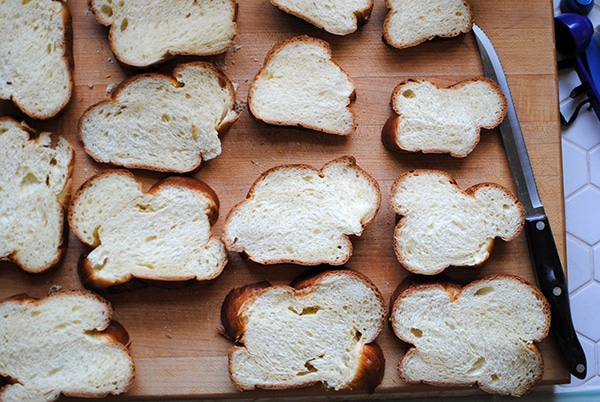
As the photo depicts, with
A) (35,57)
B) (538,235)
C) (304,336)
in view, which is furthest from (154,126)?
(538,235)

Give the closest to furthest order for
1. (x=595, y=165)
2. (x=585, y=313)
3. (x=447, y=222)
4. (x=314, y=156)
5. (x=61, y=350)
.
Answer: (x=61, y=350), (x=447, y=222), (x=314, y=156), (x=585, y=313), (x=595, y=165)

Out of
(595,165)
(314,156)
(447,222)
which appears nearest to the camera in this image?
(447,222)

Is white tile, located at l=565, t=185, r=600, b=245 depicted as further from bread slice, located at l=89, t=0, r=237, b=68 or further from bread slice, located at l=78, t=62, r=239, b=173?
bread slice, located at l=89, t=0, r=237, b=68

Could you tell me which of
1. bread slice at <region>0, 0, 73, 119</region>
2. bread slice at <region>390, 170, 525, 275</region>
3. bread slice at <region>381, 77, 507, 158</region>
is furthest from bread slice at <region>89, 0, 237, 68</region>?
bread slice at <region>390, 170, 525, 275</region>

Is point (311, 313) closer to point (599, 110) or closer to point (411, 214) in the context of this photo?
point (411, 214)

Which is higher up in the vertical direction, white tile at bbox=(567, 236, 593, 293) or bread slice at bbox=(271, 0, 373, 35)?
bread slice at bbox=(271, 0, 373, 35)

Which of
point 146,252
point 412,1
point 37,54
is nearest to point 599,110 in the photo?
point 412,1

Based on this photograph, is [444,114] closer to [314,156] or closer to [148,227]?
[314,156]
